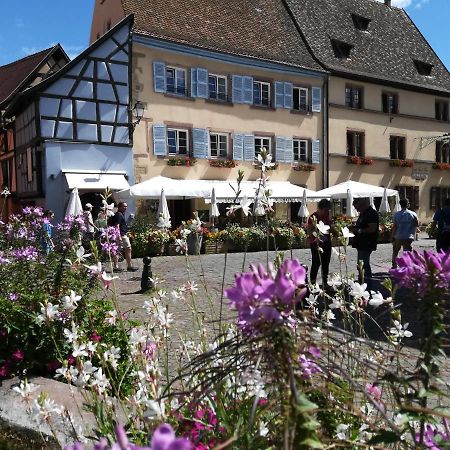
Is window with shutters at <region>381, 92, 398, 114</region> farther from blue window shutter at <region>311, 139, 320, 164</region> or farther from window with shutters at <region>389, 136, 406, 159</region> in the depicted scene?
blue window shutter at <region>311, 139, 320, 164</region>

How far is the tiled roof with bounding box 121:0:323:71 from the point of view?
19875mm

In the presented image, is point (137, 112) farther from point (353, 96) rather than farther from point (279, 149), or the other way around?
point (353, 96)

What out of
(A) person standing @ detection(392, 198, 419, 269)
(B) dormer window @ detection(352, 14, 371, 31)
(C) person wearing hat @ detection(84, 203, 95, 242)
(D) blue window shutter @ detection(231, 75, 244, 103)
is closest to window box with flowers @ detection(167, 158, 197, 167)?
(D) blue window shutter @ detection(231, 75, 244, 103)

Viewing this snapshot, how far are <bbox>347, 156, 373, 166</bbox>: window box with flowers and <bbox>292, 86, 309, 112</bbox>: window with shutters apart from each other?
3097 mm

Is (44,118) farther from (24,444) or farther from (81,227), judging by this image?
(24,444)

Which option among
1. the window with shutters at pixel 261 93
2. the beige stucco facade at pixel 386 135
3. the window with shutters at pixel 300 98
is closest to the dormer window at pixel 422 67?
the beige stucco facade at pixel 386 135

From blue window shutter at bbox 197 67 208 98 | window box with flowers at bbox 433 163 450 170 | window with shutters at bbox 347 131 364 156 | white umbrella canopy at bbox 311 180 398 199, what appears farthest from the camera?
window box with flowers at bbox 433 163 450 170

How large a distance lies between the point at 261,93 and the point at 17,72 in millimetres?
13676

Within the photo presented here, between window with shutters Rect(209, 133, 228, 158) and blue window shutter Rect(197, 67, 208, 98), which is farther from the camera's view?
window with shutters Rect(209, 133, 228, 158)

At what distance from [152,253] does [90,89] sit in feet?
20.2

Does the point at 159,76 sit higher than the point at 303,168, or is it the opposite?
the point at 159,76

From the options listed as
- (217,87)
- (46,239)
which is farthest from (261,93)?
(46,239)

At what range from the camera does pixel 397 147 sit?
26.5 metres

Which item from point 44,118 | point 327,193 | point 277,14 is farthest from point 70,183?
point 277,14
